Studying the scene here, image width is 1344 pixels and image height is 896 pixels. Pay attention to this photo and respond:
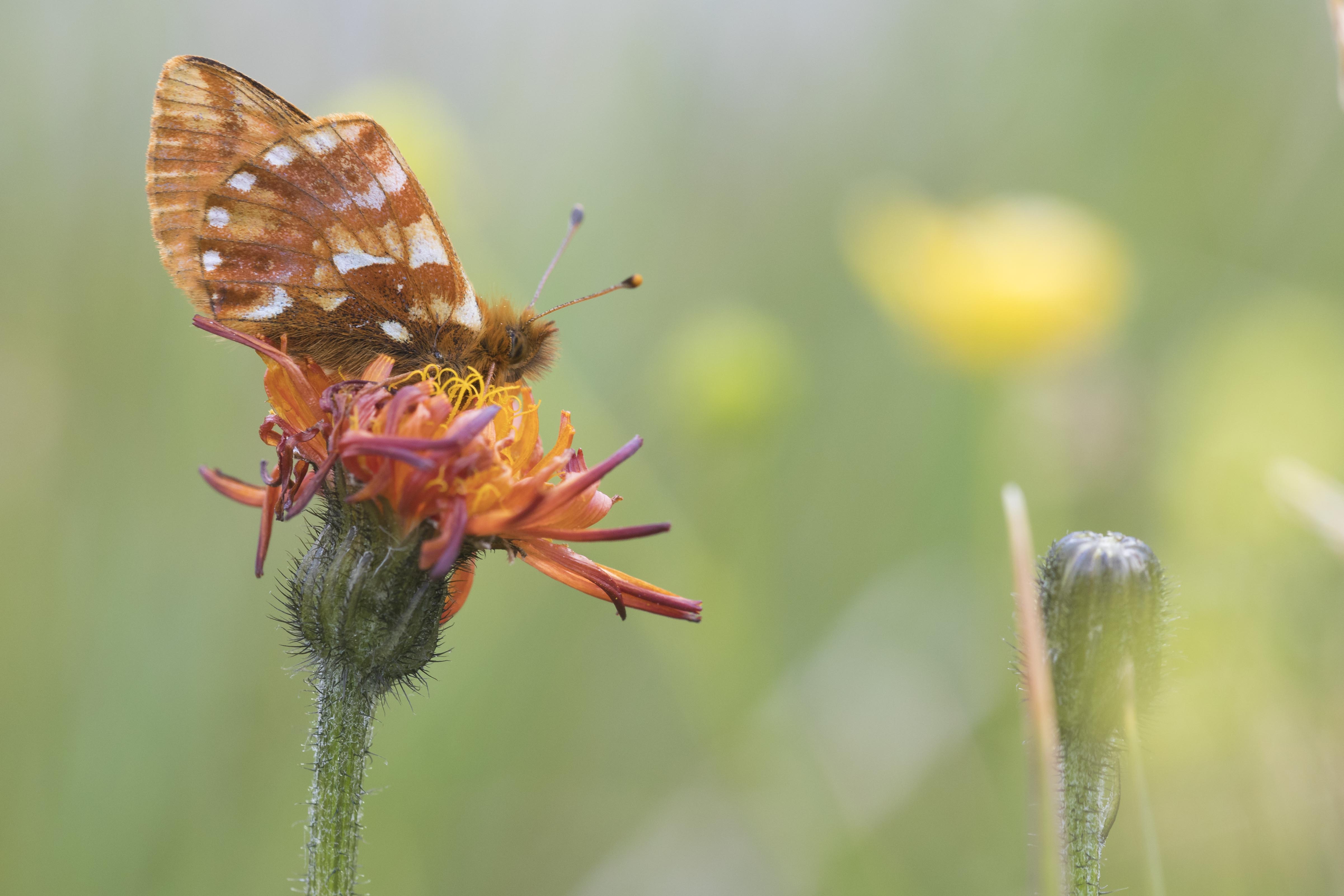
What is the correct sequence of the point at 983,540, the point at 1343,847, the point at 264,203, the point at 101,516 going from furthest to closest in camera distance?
the point at 983,540 < the point at 101,516 < the point at 264,203 < the point at 1343,847

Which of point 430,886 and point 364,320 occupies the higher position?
point 364,320

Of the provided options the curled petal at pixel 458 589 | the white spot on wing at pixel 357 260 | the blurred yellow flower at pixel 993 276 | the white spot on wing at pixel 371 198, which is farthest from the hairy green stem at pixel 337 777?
the blurred yellow flower at pixel 993 276

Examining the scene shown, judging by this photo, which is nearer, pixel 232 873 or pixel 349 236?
pixel 349 236

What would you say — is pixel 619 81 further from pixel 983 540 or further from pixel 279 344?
pixel 279 344

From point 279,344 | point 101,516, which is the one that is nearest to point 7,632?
point 101,516

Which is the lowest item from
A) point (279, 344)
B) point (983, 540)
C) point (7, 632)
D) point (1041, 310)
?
point (7, 632)

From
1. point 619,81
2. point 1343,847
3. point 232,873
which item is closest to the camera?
point 1343,847

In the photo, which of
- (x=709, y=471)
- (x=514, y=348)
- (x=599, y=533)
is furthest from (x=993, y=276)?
(x=599, y=533)
